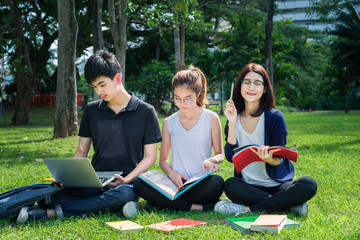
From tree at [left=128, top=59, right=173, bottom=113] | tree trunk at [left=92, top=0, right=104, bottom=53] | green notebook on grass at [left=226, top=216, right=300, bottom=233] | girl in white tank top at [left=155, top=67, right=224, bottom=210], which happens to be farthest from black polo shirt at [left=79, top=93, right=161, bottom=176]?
tree at [left=128, top=59, right=173, bottom=113]

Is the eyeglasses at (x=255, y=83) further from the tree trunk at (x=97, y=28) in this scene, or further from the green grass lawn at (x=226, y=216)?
the tree trunk at (x=97, y=28)

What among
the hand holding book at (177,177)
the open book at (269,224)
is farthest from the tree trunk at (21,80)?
the open book at (269,224)

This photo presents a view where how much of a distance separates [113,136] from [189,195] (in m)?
0.82

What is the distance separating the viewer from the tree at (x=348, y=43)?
69.9 feet

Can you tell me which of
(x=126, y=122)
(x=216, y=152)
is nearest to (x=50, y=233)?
(x=126, y=122)

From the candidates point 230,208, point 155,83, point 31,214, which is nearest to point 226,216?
point 230,208

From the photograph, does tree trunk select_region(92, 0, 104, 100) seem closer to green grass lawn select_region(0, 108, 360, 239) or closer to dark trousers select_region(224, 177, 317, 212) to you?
green grass lawn select_region(0, 108, 360, 239)

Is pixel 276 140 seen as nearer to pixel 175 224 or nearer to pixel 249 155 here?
pixel 249 155

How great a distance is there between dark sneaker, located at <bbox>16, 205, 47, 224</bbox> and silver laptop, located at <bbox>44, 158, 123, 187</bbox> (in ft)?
0.95

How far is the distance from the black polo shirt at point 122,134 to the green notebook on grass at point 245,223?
1025mm

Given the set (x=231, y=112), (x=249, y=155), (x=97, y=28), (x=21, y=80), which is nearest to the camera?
(x=249, y=155)

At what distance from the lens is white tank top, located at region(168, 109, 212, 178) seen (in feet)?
11.2

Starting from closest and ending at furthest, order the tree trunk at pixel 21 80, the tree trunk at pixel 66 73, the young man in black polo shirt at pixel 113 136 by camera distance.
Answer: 1. the young man in black polo shirt at pixel 113 136
2. the tree trunk at pixel 66 73
3. the tree trunk at pixel 21 80

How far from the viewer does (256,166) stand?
3291mm
